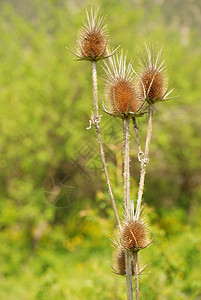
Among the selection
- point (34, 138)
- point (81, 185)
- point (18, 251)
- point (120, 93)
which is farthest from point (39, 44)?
point (120, 93)

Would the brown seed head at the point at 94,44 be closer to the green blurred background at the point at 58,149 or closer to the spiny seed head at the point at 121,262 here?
the spiny seed head at the point at 121,262

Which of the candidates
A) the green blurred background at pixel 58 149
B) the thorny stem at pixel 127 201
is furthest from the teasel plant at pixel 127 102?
the green blurred background at pixel 58 149

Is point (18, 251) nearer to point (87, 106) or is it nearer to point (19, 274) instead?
point (19, 274)

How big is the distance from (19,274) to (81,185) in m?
2.55

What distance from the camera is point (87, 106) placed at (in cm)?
1066

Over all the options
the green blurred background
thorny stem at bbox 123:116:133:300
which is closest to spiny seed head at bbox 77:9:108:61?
thorny stem at bbox 123:116:133:300

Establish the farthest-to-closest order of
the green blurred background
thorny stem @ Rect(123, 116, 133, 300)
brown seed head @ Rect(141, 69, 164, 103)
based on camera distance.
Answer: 1. the green blurred background
2. brown seed head @ Rect(141, 69, 164, 103)
3. thorny stem @ Rect(123, 116, 133, 300)

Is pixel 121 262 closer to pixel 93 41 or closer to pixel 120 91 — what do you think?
pixel 120 91

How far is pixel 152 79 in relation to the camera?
1589 mm

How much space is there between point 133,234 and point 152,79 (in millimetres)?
577

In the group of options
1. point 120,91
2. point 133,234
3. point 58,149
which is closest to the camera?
point 133,234

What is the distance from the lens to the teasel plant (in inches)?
60.2

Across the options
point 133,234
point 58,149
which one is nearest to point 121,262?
point 133,234

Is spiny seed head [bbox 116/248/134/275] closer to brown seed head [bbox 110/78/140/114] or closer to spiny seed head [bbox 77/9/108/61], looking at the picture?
brown seed head [bbox 110/78/140/114]
